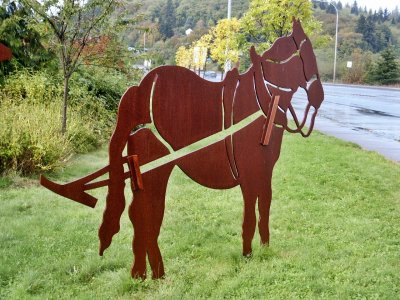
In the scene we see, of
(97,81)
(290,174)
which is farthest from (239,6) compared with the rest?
(290,174)

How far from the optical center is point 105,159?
8055 mm

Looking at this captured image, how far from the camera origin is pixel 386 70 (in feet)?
130

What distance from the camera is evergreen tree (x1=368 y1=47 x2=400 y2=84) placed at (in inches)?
1529

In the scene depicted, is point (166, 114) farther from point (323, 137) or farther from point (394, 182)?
point (323, 137)

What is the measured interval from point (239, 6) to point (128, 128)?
2820 inches

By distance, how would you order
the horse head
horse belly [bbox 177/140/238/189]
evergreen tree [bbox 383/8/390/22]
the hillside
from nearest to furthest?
horse belly [bbox 177/140/238/189] < the horse head < the hillside < evergreen tree [bbox 383/8/390/22]

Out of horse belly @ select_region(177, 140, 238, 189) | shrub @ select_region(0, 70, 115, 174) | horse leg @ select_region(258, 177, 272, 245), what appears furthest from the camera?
shrub @ select_region(0, 70, 115, 174)

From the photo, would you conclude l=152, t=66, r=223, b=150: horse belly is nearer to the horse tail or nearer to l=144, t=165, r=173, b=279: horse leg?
the horse tail

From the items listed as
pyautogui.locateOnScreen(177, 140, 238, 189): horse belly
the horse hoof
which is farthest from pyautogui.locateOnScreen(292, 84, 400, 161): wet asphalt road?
the horse hoof

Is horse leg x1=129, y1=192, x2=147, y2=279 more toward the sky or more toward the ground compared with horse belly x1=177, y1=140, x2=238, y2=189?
more toward the ground

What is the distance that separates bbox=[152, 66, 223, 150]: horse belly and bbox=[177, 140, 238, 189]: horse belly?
4.8 inches

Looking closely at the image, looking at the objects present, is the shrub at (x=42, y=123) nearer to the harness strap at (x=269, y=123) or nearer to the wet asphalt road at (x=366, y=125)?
the harness strap at (x=269, y=123)

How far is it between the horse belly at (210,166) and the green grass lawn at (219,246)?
2.39 feet

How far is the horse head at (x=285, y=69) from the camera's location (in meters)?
3.87
